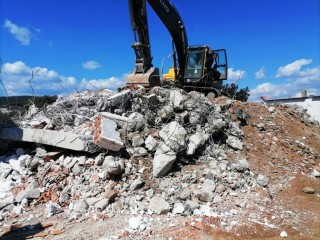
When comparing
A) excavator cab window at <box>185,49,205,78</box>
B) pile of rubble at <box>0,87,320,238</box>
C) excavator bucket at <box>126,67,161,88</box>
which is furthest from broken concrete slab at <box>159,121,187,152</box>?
excavator cab window at <box>185,49,205,78</box>

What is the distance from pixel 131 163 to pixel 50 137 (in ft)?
5.83

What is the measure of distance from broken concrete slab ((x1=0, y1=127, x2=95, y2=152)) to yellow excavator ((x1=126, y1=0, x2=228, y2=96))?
2.94m

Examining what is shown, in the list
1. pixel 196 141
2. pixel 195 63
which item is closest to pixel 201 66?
pixel 195 63

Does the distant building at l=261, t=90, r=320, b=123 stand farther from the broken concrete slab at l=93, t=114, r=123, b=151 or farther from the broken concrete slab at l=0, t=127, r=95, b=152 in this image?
the broken concrete slab at l=0, t=127, r=95, b=152

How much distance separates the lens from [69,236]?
4.93m

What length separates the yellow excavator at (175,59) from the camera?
935 cm

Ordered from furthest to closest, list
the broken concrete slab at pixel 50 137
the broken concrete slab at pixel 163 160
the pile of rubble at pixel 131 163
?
the broken concrete slab at pixel 50 137, the broken concrete slab at pixel 163 160, the pile of rubble at pixel 131 163

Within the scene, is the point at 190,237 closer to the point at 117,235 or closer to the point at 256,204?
the point at 117,235

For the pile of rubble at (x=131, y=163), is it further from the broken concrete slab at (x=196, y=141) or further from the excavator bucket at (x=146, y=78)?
the excavator bucket at (x=146, y=78)

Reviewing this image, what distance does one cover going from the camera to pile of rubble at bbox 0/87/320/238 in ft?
18.9

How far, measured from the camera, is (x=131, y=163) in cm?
650

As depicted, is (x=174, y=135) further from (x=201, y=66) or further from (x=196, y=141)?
(x=201, y=66)

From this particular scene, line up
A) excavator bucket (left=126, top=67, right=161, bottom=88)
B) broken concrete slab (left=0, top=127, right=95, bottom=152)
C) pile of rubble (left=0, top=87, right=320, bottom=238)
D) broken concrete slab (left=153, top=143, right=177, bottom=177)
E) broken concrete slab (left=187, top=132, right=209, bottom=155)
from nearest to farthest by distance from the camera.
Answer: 1. pile of rubble (left=0, top=87, right=320, bottom=238)
2. broken concrete slab (left=153, top=143, right=177, bottom=177)
3. broken concrete slab (left=0, top=127, right=95, bottom=152)
4. broken concrete slab (left=187, top=132, right=209, bottom=155)
5. excavator bucket (left=126, top=67, right=161, bottom=88)

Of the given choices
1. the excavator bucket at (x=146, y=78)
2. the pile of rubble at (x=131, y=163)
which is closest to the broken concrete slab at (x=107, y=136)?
the pile of rubble at (x=131, y=163)
